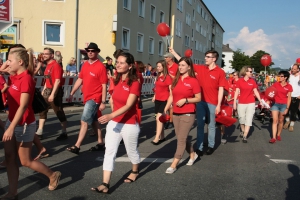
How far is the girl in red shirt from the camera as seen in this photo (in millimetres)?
3435

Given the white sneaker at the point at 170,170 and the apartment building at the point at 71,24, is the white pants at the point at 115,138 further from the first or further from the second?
the apartment building at the point at 71,24

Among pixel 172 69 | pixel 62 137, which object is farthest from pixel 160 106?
pixel 62 137

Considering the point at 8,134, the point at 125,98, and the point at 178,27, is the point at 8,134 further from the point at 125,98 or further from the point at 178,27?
the point at 178,27

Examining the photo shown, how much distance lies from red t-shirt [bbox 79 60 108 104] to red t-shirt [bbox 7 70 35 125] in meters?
2.24

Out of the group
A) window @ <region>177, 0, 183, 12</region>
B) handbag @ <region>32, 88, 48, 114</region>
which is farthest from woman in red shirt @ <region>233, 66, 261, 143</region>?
window @ <region>177, 0, 183, 12</region>

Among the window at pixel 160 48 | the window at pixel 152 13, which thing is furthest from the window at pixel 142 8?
the window at pixel 160 48

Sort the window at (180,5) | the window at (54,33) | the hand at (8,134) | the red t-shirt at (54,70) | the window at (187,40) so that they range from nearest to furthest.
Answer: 1. the hand at (8,134)
2. the red t-shirt at (54,70)
3. the window at (54,33)
4. the window at (180,5)
5. the window at (187,40)

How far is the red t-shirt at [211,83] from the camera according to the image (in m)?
6.20

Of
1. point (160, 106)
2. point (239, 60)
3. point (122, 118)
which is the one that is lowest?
point (160, 106)

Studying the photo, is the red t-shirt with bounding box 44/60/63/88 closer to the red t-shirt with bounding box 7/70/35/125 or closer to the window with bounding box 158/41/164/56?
the red t-shirt with bounding box 7/70/35/125

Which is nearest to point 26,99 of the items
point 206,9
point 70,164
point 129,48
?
point 70,164

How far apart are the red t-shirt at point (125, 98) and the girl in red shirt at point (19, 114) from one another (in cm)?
103

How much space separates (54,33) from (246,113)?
58.7 feet

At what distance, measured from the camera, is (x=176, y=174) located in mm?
5078
